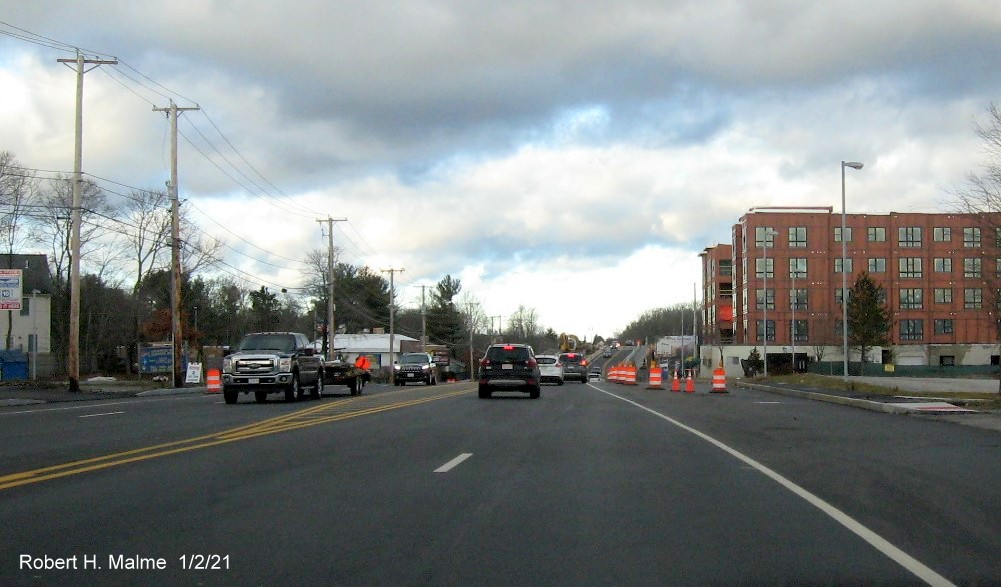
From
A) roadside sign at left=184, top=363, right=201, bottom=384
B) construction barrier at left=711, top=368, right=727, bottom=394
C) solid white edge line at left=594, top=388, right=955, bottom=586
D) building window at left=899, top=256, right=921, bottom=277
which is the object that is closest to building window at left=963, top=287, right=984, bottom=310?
building window at left=899, top=256, right=921, bottom=277

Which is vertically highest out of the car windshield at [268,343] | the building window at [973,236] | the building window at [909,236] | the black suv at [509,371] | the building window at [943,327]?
the building window at [909,236]

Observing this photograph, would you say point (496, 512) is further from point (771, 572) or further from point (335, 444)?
point (335, 444)

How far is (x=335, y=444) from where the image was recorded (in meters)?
14.1

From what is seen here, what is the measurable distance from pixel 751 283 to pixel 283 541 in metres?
87.8

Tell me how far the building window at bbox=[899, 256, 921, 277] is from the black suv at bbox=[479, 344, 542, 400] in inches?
2695

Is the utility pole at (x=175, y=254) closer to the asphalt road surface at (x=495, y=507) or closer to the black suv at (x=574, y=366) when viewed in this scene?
the black suv at (x=574, y=366)

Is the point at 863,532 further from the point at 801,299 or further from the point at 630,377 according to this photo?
the point at 801,299

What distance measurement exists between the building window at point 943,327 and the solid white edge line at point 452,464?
86425 millimetres

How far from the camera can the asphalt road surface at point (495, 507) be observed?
256 inches

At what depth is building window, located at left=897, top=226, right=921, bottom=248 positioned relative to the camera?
86688 millimetres

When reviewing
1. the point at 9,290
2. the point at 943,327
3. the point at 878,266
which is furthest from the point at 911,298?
the point at 9,290

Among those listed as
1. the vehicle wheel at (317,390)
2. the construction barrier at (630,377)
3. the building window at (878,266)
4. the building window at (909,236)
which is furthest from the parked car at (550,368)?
the building window at (909,236)

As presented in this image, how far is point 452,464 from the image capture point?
1180 centimetres

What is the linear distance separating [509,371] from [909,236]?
228 feet
